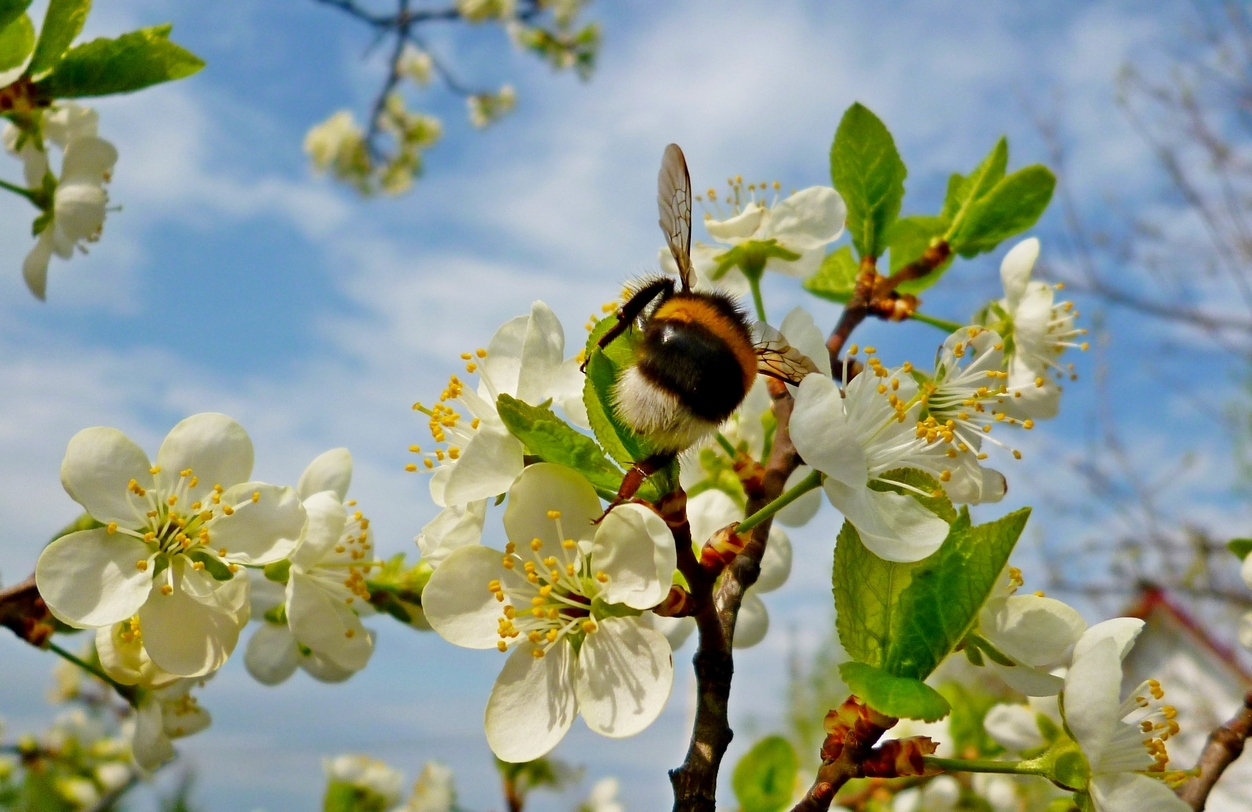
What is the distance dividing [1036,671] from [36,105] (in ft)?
4.84

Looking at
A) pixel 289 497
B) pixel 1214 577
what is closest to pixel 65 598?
pixel 289 497

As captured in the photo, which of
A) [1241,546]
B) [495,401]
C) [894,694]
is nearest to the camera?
[894,694]

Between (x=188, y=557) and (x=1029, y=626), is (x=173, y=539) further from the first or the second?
(x=1029, y=626)

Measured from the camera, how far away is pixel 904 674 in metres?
0.87

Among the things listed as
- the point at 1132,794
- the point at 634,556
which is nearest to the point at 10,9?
the point at 634,556

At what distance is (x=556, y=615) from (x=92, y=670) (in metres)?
0.68

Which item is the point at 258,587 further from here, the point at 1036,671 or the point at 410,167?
the point at 410,167

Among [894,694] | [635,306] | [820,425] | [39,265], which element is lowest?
[894,694]

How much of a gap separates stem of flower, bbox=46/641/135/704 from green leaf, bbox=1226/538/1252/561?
1512 mm

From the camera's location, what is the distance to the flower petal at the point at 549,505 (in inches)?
32.6

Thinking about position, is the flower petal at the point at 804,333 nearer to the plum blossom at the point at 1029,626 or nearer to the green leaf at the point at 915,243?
the plum blossom at the point at 1029,626

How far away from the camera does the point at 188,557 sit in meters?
1.04

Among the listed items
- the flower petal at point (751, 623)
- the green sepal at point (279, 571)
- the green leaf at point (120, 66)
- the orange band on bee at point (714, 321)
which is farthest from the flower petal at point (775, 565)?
the green leaf at point (120, 66)

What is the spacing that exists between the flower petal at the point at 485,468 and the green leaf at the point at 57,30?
92cm
